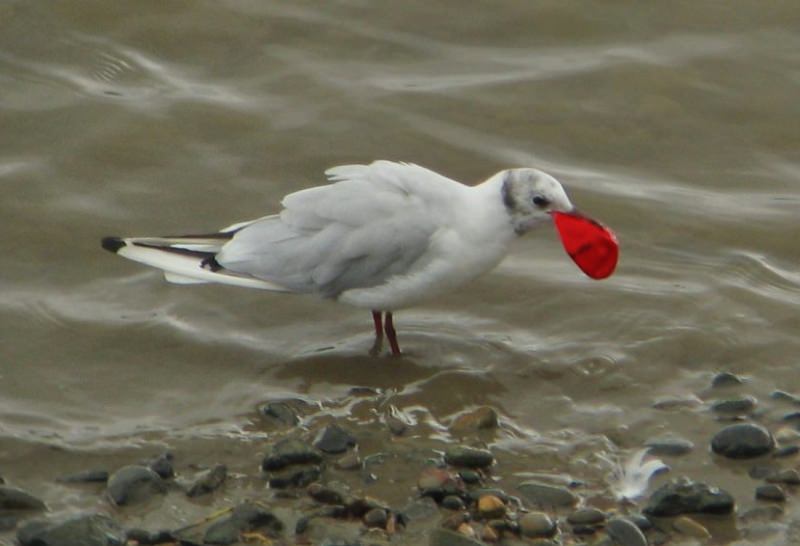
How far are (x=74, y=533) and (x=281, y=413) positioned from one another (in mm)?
1459

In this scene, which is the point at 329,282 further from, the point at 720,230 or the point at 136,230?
the point at 720,230

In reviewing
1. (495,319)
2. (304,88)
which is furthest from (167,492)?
(304,88)

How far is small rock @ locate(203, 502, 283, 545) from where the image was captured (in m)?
5.93

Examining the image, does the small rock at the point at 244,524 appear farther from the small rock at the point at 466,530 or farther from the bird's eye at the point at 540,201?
the bird's eye at the point at 540,201

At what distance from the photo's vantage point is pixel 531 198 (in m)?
7.28

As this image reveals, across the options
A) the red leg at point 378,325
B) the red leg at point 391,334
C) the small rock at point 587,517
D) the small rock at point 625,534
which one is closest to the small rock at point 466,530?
the small rock at point 587,517

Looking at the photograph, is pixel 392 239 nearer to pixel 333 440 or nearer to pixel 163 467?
pixel 333 440

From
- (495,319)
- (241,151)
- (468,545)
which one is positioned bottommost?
(468,545)

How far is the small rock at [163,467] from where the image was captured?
645 centimetres

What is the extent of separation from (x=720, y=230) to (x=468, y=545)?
3689mm

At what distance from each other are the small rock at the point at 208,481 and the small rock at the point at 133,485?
12cm

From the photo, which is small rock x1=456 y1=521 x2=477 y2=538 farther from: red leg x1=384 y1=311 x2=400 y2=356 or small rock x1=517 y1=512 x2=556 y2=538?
red leg x1=384 y1=311 x2=400 y2=356

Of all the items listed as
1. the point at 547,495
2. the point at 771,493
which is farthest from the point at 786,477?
the point at 547,495

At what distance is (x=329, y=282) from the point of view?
7.54m
